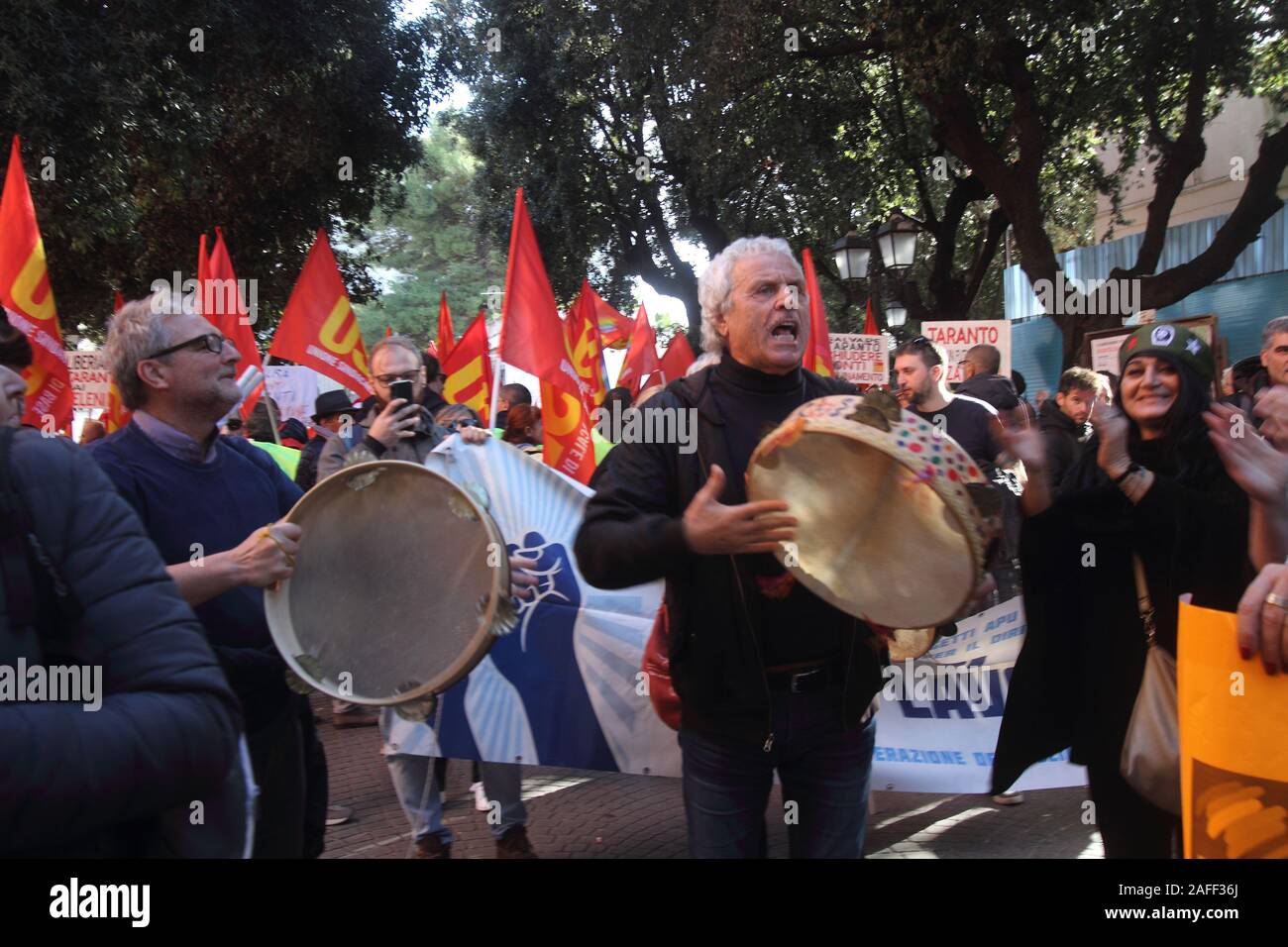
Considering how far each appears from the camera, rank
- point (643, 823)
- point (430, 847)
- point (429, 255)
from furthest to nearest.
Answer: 1. point (429, 255)
2. point (643, 823)
3. point (430, 847)

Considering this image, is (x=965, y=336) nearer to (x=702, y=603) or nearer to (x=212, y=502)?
(x=702, y=603)

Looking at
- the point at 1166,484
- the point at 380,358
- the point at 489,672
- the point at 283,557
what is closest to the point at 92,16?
the point at 380,358

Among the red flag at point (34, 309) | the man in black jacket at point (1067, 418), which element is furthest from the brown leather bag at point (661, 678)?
the red flag at point (34, 309)

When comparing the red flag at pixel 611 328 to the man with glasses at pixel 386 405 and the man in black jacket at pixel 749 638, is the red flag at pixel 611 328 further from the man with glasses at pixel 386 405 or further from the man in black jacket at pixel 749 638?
the man in black jacket at pixel 749 638

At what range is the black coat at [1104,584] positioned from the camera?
290 cm

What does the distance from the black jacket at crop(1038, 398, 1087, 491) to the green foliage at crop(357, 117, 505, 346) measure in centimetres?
5318

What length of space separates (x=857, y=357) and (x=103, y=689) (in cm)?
973

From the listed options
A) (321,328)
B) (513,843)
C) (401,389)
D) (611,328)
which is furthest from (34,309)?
(611,328)

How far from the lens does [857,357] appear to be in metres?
10.6

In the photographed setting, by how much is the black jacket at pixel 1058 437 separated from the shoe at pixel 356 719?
4.70m

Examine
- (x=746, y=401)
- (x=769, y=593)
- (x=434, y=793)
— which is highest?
(x=746, y=401)

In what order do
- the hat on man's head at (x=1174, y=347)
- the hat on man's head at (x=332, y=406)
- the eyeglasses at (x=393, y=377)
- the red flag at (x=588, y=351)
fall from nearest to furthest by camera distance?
1. the hat on man's head at (x=1174, y=347)
2. the eyeglasses at (x=393, y=377)
3. the hat on man's head at (x=332, y=406)
4. the red flag at (x=588, y=351)

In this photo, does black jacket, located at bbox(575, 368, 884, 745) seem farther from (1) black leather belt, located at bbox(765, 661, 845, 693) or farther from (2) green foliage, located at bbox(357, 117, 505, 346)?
(2) green foliage, located at bbox(357, 117, 505, 346)
